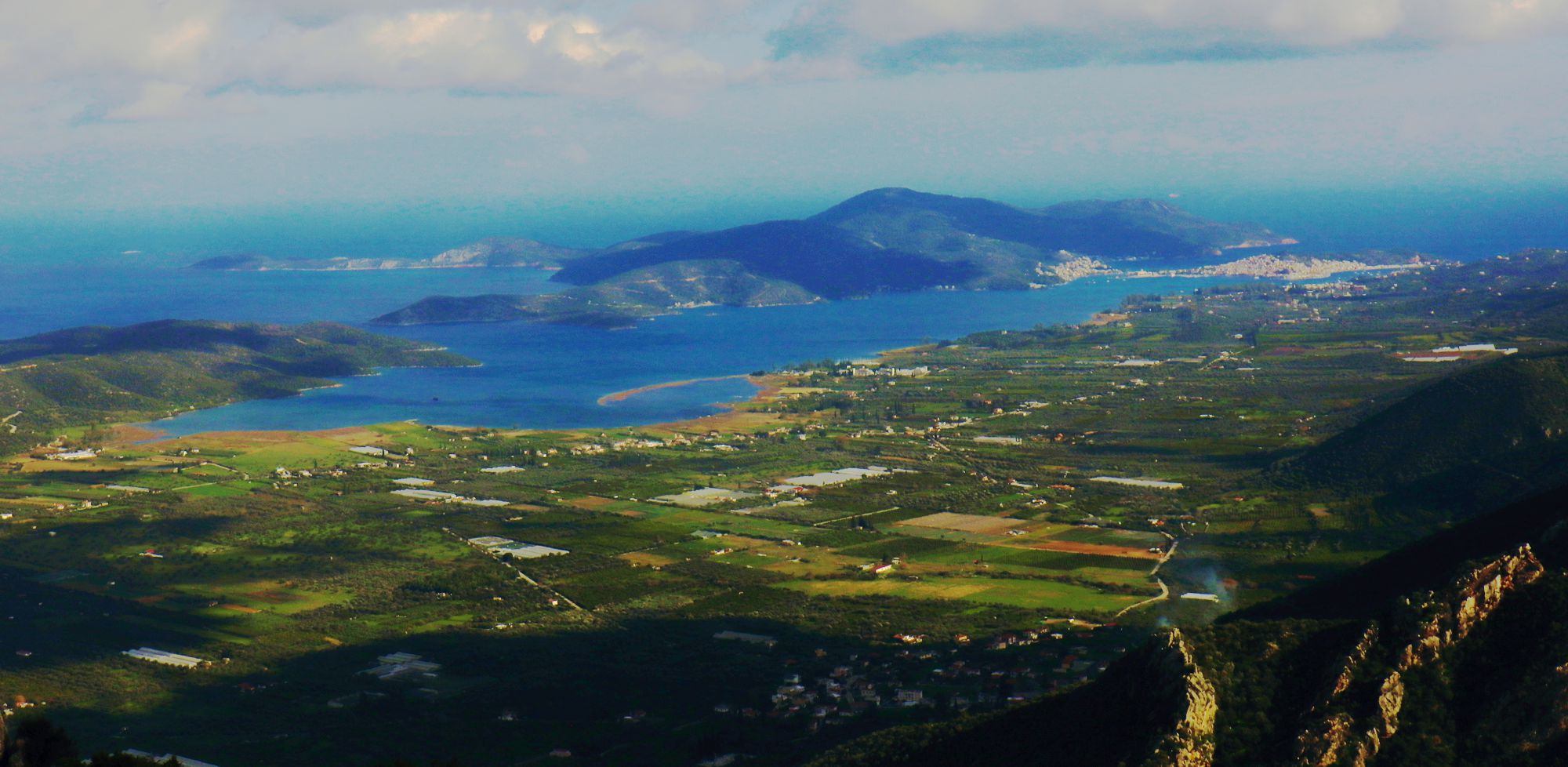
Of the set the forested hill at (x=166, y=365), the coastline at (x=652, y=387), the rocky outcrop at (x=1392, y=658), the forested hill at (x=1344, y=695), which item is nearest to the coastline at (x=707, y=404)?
the coastline at (x=652, y=387)

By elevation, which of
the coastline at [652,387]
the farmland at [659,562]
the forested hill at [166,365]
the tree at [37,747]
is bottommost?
the farmland at [659,562]

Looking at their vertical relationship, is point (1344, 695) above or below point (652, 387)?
below

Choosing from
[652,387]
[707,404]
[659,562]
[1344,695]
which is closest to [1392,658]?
[1344,695]

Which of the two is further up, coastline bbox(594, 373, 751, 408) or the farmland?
coastline bbox(594, 373, 751, 408)

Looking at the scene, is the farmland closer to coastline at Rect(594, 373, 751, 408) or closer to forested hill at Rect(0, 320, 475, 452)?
forested hill at Rect(0, 320, 475, 452)

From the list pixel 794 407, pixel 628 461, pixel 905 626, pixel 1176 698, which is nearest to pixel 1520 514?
pixel 1176 698

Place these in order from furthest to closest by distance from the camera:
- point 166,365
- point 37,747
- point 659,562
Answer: point 166,365
point 659,562
point 37,747

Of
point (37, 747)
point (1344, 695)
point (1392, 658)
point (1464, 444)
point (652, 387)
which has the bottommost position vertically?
point (1464, 444)

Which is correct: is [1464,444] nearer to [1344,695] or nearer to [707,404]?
[1344,695]

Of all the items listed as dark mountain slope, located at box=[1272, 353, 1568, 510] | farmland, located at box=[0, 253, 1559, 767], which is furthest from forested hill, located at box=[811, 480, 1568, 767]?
dark mountain slope, located at box=[1272, 353, 1568, 510]

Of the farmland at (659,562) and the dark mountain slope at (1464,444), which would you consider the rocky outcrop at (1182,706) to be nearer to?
the farmland at (659,562)
